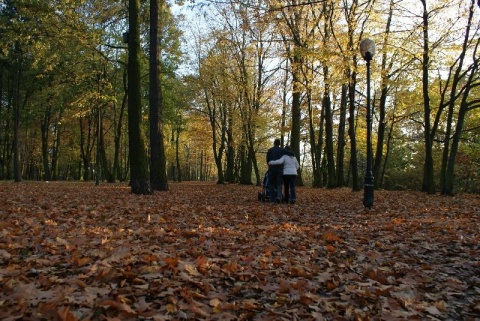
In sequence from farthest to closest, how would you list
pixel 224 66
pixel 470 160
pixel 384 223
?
pixel 470 160 → pixel 224 66 → pixel 384 223

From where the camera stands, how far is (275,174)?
11359 mm

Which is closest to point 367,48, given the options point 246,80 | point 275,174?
point 275,174

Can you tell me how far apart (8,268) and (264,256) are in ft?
9.37

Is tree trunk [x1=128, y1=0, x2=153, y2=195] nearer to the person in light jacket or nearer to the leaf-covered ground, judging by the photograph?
the person in light jacket

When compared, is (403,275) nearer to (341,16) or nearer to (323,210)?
(323,210)

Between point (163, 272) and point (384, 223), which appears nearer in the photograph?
point (163, 272)

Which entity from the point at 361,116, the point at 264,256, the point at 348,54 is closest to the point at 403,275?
the point at 264,256

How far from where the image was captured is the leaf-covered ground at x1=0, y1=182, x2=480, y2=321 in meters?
2.96

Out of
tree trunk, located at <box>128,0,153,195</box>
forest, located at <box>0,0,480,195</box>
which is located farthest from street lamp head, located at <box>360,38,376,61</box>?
tree trunk, located at <box>128,0,153,195</box>

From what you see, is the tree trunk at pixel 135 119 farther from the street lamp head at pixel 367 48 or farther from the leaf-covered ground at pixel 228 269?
the street lamp head at pixel 367 48

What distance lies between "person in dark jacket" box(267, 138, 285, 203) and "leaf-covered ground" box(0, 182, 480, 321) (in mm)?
3935

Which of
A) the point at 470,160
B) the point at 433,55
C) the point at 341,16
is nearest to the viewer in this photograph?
the point at 433,55

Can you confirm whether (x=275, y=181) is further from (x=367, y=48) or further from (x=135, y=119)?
(x=135, y=119)

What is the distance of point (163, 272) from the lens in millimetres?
3738
